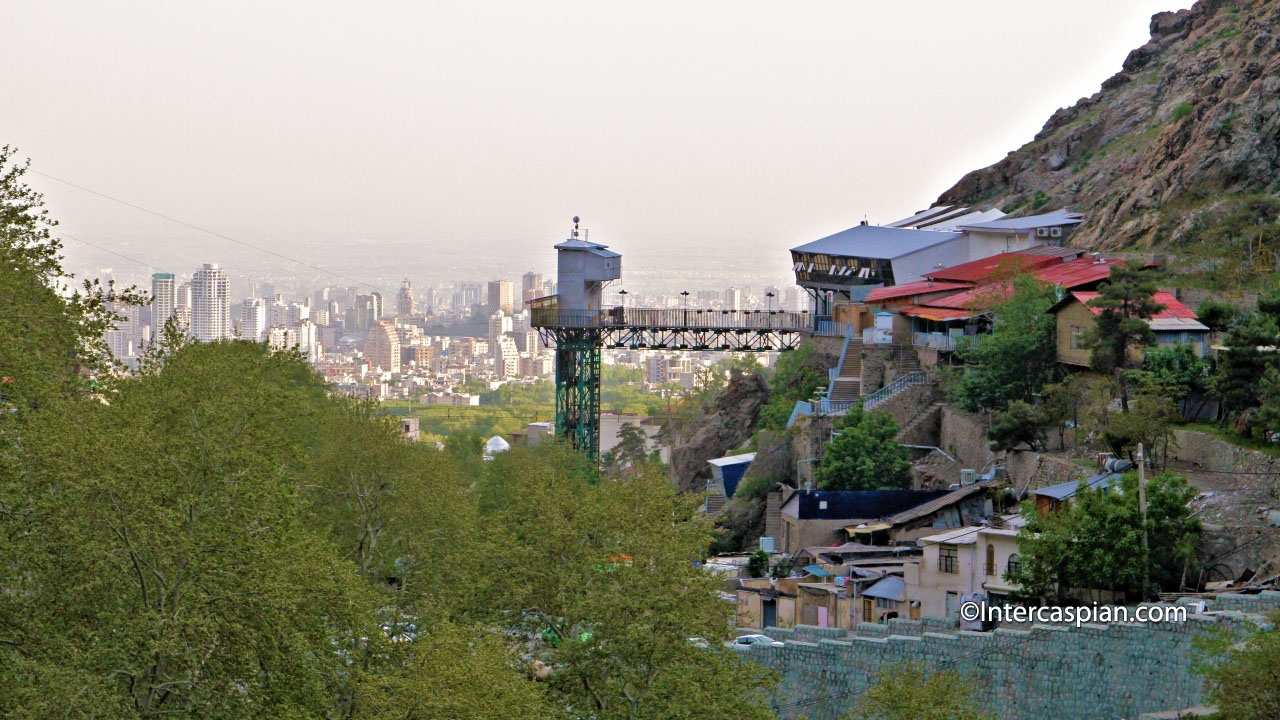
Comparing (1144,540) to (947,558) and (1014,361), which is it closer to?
(947,558)

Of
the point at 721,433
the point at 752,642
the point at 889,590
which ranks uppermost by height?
the point at 721,433

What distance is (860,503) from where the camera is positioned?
150 ft

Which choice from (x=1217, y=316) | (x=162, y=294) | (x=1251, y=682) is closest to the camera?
(x=1251, y=682)

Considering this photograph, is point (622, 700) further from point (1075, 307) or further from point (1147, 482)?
point (1075, 307)

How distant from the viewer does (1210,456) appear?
3825 centimetres

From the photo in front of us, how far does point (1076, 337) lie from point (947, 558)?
13.2 meters

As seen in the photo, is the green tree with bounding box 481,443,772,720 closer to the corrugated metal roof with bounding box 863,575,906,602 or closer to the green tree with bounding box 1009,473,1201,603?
the corrugated metal roof with bounding box 863,575,906,602

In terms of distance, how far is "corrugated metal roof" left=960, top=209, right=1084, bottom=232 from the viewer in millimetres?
71000

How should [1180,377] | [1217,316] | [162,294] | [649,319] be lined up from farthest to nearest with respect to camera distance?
[162,294] → [649,319] → [1217,316] → [1180,377]

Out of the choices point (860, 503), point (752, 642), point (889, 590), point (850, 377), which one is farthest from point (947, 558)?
point (850, 377)

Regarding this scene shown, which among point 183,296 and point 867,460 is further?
point 183,296

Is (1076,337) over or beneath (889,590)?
over

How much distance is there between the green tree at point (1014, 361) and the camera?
49.5m

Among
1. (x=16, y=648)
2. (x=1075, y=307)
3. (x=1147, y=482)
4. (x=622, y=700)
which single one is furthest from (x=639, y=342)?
(x=16, y=648)
